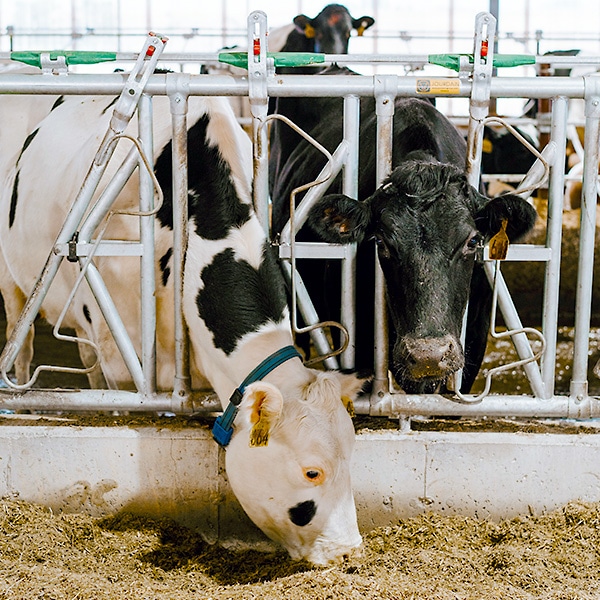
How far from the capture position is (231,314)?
2.97m

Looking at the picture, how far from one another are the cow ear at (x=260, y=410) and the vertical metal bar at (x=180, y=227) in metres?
0.61

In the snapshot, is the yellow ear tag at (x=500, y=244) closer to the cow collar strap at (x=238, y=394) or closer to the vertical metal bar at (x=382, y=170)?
the vertical metal bar at (x=382, y=170)

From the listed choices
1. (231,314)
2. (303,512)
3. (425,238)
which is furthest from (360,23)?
(303,512)

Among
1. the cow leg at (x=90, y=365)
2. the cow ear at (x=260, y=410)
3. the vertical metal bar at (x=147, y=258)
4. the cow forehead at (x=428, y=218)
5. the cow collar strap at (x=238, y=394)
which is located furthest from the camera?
the cow leg at (x=90, y=365)

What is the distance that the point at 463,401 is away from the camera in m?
3.15

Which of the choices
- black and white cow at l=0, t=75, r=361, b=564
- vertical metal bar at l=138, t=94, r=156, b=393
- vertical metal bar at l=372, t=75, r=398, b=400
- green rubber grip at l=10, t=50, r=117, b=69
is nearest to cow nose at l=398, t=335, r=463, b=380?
black and white cow at l=0, t=75, r=361, b=564

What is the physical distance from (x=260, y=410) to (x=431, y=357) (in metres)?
0.60

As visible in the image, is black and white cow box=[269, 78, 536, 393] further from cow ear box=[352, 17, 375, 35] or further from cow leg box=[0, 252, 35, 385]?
cow ear box=[352, 17, 375, 35]

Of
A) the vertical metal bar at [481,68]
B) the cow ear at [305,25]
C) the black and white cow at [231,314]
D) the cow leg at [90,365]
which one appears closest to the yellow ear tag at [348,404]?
the black and white cow at [231,314]

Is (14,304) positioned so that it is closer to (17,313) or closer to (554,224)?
(17,313)

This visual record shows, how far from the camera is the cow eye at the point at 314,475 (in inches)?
102

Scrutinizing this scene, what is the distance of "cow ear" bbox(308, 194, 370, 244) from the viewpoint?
120 inches

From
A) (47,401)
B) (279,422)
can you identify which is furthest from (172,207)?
(279,422)

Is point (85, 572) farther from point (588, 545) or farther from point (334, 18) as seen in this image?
A: point (334, 18)
